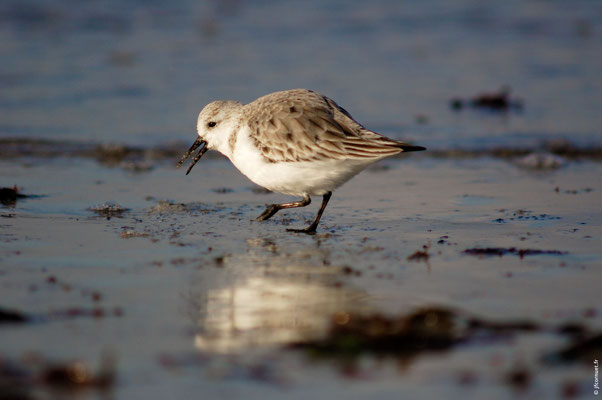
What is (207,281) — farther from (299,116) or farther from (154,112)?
(154,112)

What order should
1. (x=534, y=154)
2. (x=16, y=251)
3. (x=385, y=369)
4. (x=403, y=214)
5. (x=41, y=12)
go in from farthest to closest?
(x=41, y=12) → (x=534, y=154) → (x=403, y=214) → (x=16, y=251) → (x=385, y=369)

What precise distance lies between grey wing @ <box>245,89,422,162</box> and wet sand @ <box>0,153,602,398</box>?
615 mm

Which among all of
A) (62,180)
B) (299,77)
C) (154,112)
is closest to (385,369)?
(62,180)

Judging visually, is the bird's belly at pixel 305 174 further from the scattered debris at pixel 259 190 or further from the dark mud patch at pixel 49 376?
the dark mud patch at pixel 49 376

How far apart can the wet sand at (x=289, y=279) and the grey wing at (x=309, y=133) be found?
2.02ft

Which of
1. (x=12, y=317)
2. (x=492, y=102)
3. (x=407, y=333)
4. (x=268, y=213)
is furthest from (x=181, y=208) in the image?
(x=492, y=102)

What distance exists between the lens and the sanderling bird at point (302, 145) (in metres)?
6.20

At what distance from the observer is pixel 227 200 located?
754 centimetres

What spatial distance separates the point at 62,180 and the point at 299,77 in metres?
5.72

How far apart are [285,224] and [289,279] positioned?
1.76 meters

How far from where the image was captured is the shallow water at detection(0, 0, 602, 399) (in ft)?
11.8

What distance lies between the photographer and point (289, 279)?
197 inches

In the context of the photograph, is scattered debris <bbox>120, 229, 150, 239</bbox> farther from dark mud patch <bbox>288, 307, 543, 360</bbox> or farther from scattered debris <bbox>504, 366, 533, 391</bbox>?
scattered debris <bbox>504, 366, 533, 391</bbox>

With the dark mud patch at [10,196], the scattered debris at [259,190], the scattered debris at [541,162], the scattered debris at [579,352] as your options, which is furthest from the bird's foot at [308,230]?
the scattered debris at [541,162]
